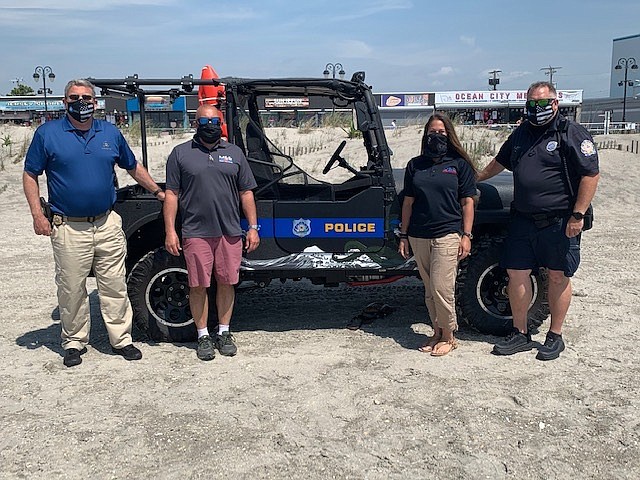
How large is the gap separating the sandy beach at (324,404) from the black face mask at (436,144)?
149 cm

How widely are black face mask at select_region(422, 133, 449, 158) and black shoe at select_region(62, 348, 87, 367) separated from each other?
115 inches

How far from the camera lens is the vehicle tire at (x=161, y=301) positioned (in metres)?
4.96

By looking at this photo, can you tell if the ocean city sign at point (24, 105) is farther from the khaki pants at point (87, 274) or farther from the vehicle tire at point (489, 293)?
the vehicle tire at point (489, 293)

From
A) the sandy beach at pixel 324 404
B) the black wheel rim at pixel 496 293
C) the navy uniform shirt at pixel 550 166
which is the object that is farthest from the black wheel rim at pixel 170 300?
the navy uniform shirt at pixel 550 166

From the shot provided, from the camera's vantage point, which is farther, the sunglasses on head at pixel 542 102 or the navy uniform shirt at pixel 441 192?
the navy uniform shirt at pixel 441 192

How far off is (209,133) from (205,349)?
1.57 meters

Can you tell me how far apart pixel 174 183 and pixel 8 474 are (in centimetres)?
212

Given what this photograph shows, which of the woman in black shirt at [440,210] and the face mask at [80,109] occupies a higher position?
the face mask at [80,109]

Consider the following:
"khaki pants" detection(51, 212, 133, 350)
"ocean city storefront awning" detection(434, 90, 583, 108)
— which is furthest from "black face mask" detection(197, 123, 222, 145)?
"ocean city storefront awning" detection(434, 90, 583, 108)

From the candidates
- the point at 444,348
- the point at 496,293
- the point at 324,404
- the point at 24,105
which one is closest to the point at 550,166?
the point at 496,293

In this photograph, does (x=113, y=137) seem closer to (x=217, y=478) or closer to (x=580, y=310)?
(x=217, y=478)

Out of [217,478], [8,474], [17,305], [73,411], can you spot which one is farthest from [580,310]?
[17,305]

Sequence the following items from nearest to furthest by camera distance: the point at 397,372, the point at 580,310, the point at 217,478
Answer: the point at 217,478
the point at 397,372
the point at 580,310

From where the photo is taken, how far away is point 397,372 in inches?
175
